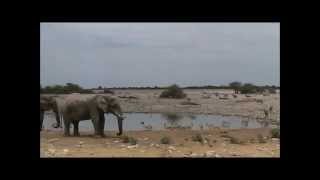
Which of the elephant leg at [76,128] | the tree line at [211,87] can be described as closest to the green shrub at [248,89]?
the tree line at [211,87]

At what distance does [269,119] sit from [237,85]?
35 centimetres

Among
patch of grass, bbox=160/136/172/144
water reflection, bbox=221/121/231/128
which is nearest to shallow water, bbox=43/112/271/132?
water reflection, bbox=221/121/231/128

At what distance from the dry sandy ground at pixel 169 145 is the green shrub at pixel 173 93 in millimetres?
303

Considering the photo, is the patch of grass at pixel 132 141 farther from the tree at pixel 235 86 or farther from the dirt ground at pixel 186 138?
the tree at pixel 235 86

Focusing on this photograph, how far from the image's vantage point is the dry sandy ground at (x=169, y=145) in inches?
138

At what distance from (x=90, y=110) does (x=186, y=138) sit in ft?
3.31

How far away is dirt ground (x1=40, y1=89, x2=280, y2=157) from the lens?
3492mm

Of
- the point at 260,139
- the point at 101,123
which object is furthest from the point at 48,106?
the point at 260,139
